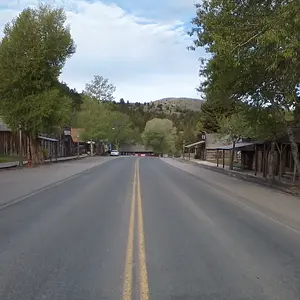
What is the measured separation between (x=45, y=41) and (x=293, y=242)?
1515 inches

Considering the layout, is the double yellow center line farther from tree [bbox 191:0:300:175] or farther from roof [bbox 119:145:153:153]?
roof [bbox 119:145:153:153]

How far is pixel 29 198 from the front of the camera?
17344 mm

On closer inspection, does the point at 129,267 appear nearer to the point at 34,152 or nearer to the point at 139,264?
the point at 139,264

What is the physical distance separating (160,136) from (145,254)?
405 ft

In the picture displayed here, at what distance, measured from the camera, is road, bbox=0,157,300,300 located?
19.1 feet

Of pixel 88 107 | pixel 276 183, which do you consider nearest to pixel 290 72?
pixel 276 183

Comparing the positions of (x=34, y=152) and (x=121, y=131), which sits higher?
(x=121, y=131)

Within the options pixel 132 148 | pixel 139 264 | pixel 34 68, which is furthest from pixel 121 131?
pixel 139 264

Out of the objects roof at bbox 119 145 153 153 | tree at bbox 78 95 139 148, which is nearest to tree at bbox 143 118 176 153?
roof at bbox 119 145 153 153

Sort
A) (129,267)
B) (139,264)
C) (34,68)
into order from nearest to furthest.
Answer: (129,267) → (139,264) → (34,68)

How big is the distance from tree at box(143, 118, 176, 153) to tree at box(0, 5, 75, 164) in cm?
8518

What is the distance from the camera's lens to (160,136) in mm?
131125

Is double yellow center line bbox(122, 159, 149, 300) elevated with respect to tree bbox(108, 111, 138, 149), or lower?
lower

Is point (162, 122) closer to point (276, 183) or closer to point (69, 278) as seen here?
point (276, 183)
